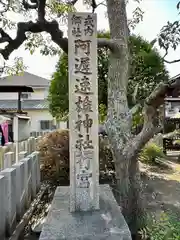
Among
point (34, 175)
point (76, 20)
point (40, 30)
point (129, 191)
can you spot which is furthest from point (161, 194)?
point (76, 20)

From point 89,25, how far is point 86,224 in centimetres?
238

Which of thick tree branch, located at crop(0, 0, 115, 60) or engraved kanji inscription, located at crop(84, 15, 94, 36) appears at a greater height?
thick tree branch, located at crop(0, 0, 115, 60)

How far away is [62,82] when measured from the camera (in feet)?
46.2

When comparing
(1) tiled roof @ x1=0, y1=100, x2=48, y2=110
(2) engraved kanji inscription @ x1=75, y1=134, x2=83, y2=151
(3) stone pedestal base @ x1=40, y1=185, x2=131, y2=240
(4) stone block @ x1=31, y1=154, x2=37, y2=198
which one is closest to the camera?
(3) stone pedestal base @ x1=40, y1=185, x2=131, y2=240

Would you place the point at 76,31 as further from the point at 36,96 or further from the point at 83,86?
the point at 36,96

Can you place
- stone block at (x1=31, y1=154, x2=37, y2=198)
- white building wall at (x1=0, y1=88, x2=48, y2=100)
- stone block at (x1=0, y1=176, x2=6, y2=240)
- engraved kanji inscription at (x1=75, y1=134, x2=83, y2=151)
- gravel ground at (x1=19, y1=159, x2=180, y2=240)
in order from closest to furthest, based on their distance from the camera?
engraved kanji inscription at (x1=75, y1=134, x2=83, y2=151) → stone block at (x1=0, y1=176, x2=6, y2=240) → gravel ground at (x1=19, y1=159, x2=180, y2=240) → stone block at (x1=31, y1=154, x2=37, y2=198) → white building wall at (x1=0, y1=88, x2=48, y2=100)

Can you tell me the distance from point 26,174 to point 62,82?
27.0 feet

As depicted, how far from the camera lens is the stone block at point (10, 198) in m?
4.68

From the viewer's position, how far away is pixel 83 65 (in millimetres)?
3863

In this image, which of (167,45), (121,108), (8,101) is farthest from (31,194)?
(8,101)

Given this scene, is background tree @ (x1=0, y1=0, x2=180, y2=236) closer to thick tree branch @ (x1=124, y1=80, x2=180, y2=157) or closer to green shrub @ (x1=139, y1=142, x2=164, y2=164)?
thick tree branch @ (x1=124, y1=80, x2=180, y2=157)

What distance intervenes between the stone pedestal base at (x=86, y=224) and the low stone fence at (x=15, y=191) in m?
0.86

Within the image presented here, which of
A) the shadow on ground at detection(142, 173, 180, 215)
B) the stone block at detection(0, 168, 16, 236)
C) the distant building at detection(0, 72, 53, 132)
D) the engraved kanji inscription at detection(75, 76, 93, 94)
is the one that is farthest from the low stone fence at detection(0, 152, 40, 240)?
the distant building at detection(0, 72, 53, 132)

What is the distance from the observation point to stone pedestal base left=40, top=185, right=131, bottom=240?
3072 mm
